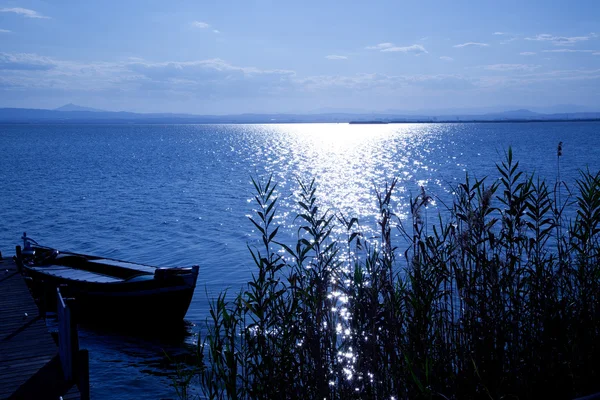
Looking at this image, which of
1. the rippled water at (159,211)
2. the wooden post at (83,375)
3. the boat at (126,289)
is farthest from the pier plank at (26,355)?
the boat at (126,289)

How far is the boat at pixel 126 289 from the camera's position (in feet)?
48.0

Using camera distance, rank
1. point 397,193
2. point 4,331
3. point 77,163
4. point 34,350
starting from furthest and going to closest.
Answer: point 77,163 → point 397,193 → point 4,331 → point 34,350

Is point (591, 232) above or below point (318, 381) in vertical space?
above

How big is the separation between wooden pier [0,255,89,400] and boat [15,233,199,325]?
133 inches

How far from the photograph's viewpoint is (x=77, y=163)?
3093 inches

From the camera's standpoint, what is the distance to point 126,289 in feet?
48.5

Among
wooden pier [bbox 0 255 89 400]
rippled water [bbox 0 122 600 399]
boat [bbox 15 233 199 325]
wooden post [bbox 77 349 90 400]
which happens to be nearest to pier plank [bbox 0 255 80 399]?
wooden pier [bbox 0 255 89 400]

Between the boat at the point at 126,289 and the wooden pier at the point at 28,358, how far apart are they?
3.38 m

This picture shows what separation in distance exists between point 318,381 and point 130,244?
23.3 m

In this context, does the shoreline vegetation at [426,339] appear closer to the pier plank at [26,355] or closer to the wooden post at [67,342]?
the wooden post at [67,342]

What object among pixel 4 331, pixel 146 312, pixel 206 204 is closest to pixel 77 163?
pixel 206 204

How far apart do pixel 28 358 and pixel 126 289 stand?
6.62 meters

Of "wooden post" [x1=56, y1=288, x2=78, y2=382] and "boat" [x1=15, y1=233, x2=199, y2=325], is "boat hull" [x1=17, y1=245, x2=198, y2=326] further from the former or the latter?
"wooden post" [x1=56, y1=288, x2=78, y2=382]

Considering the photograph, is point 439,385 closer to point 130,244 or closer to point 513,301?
point 513,301
